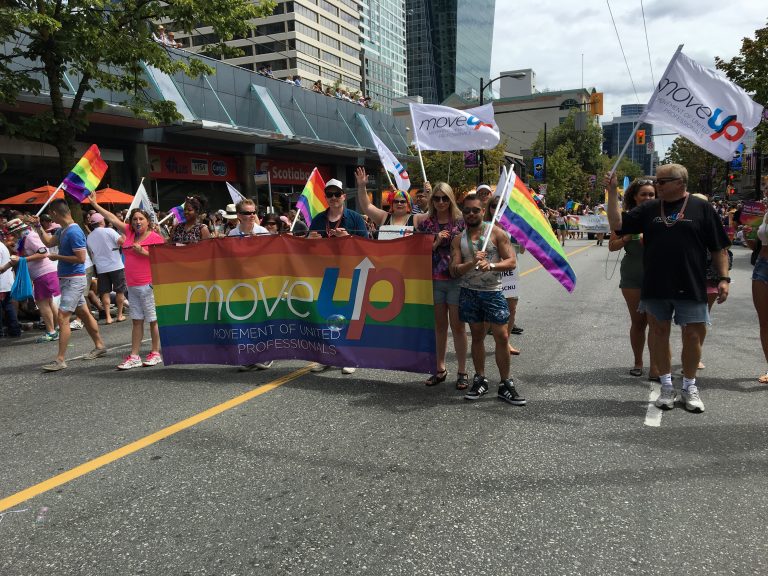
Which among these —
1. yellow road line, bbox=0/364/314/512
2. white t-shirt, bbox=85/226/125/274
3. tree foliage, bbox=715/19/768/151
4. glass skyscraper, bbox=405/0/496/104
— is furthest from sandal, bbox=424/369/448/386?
glass skyscraper, bbox=405/0/496/104

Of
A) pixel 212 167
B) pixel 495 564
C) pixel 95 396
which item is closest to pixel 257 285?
pixel 95 396

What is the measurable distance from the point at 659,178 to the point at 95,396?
211 inches

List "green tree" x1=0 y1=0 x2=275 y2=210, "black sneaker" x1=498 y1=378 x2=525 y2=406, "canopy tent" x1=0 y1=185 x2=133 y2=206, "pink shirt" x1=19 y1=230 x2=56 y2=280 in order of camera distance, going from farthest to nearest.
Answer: "canopy tent" x1=0 y1=185 x2=133 y2=206
"green tree" x1=0 y1=0 x2=275 y2=210
"pink shirt" x1=19 y1=230 x2=56 y2=280
"black sneaker" x1=498 y1=378 x2=525 y2=406

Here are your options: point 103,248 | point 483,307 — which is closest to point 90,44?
point 103,248

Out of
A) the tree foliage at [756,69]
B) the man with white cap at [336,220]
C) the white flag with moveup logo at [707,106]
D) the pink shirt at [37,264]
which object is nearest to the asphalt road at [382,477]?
the man with white cap at [336,220]

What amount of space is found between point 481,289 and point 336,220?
1917 millimetres

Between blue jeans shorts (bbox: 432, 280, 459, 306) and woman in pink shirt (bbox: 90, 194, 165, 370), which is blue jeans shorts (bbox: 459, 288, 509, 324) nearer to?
blue jeans shorts (bbox: 432, 280, 459, 306)

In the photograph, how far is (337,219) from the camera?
6254mm

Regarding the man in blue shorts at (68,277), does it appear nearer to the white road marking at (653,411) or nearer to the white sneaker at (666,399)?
the white road marking at (653,411)

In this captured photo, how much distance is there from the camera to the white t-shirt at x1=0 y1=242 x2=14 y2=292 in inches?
360

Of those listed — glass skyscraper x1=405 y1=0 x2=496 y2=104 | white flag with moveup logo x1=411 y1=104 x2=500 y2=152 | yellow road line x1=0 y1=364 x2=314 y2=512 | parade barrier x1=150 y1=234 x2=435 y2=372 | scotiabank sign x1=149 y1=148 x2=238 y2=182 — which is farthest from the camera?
glass skyscraper x1=405 y1=0 x2=496 y2=104

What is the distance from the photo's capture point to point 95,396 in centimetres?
561

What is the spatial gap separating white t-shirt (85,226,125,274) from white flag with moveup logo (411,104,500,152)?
5462 mm

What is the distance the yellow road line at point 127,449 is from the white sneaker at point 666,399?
3.40m
